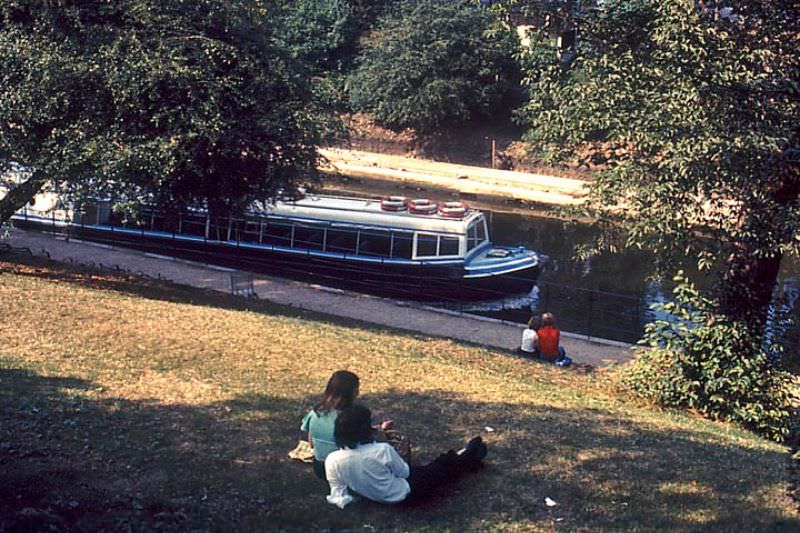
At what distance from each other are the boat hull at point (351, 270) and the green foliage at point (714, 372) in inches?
414

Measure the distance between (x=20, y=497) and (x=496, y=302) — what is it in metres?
18.3

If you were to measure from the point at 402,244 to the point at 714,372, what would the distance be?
1227cm

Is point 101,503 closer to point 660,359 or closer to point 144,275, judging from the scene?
point 660,359

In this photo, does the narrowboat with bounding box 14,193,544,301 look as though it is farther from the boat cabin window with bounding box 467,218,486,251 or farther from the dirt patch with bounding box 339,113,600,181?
the dirt patch with bounding box 339,113,600,181

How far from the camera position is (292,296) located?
21531 millimetres

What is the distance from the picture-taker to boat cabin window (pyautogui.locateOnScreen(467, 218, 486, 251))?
24547mm

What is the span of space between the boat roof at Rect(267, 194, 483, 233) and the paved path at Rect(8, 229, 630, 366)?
224 centimetres

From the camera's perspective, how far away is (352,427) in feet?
21.8

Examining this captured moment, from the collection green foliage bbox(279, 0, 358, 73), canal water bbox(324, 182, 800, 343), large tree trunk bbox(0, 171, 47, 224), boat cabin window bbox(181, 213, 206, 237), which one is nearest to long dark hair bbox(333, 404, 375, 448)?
canal water bbox(324, 182, 800, 343)

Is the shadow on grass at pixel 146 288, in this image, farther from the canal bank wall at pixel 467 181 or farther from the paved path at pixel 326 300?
the canal bank wall at pixel 467 181

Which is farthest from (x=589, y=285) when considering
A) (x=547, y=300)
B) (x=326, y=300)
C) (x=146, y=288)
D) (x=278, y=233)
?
(x=146, y=288)

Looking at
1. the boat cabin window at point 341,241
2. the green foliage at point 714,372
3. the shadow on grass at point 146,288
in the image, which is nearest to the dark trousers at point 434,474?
the green foliage at point 714,372

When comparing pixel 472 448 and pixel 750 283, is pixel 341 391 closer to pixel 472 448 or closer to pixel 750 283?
pixel 472 448

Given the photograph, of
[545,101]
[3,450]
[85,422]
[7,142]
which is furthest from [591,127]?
[7,142]
